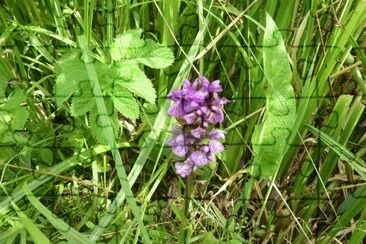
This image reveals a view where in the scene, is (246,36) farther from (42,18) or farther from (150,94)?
(42,18)

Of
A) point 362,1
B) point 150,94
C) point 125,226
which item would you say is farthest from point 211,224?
point 362,1

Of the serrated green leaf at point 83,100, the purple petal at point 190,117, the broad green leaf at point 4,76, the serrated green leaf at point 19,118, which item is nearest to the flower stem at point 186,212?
the purple petal at point 190,117

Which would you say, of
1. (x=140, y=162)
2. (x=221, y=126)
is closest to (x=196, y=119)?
(x=140, y=162)

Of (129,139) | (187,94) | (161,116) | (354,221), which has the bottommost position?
(354,221)

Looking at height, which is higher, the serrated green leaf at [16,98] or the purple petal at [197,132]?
the purple petal at [197,132]

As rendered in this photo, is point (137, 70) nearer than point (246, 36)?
Yes

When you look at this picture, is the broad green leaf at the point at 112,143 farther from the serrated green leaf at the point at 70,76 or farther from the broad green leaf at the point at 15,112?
the broad green leaf at the point at 15,112

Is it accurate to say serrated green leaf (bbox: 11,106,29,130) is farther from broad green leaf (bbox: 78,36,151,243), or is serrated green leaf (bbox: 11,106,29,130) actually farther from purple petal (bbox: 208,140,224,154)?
purple petal (bbox: 208,140,224,154)

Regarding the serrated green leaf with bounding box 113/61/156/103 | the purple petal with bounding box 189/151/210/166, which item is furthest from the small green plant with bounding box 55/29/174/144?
the purple petal with bounding box 189/151/210/166

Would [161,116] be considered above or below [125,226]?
above
